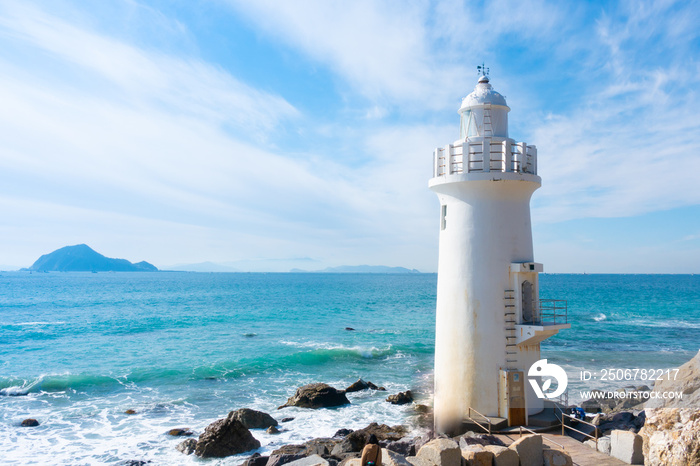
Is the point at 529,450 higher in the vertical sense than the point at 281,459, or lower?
higher

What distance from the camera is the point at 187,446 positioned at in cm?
1452

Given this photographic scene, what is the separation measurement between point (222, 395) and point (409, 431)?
964 cm

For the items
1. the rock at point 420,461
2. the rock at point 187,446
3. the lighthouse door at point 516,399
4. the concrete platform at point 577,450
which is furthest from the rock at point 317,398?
the rock at point 420,461

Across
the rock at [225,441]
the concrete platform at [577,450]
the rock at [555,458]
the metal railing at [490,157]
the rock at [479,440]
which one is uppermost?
the metal railing at [490,157]

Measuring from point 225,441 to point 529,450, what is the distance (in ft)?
30.2

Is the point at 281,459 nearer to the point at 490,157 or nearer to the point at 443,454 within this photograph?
the point at 443,454

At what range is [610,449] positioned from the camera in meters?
9.05

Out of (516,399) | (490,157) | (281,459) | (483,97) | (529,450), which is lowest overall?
(281,459)

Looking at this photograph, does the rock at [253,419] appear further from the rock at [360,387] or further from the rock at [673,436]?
the rock at [673,436]

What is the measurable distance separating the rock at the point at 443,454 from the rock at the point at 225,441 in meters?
8.28

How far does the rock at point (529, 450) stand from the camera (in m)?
8.12

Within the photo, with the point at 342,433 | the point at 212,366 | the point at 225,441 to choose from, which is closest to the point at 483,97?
the point at 342,433

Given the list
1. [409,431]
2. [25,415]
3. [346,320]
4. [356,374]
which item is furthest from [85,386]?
[346,320]

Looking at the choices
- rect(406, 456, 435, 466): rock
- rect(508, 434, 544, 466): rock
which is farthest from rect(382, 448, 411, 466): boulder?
rect(508, 434, 544, 466): rock
